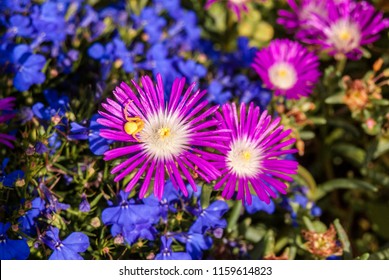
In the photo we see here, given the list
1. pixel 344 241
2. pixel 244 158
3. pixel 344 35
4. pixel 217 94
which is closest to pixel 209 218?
pixel 244 158

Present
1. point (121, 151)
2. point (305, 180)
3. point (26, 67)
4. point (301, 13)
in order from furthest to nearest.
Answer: point (301, 13), point (305, 180), point (26, 67), point (121, 151)

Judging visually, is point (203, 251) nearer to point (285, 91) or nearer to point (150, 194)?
point (150, 194)

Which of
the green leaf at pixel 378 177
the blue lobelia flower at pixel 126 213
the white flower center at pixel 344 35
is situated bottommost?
the blue lobelia flower at pixel 126 213

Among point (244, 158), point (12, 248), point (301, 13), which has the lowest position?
point (12, 248)

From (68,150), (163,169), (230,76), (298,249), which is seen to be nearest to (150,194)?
(163,169)

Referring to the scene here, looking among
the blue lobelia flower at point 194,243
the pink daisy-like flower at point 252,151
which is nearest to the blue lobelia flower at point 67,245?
the blue lobelia flower at point 194,243

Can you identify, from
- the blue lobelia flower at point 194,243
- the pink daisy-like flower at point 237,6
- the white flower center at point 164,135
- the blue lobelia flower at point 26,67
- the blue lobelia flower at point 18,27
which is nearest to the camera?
the white flower center at point 164,135

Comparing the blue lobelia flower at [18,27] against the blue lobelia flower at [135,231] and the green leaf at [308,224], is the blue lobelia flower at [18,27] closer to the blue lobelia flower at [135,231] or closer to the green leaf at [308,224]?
the blue lobelia flower at [135,231]

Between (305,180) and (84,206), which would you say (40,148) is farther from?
(305,180)
